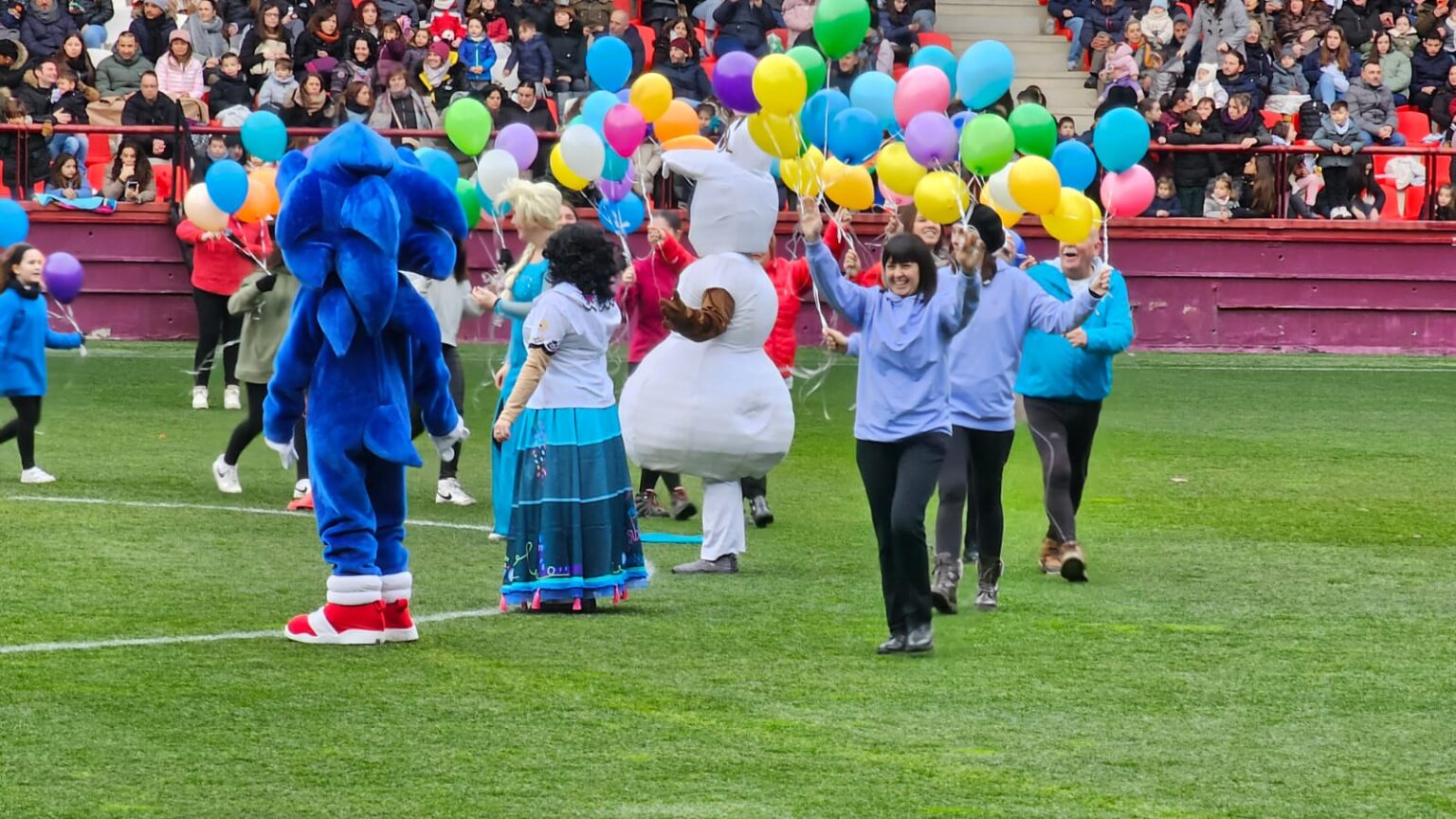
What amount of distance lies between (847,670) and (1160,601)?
2023mm

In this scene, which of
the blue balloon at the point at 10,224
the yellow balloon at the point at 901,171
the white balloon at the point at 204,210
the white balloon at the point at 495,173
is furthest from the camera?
the blue balloon at the point at 10,224

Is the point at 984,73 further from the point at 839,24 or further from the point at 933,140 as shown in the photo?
the point at 933,140

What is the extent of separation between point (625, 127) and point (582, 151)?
0.27m

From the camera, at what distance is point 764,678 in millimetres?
7094

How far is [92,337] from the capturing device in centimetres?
1989

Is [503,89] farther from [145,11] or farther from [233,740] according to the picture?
[233,740]

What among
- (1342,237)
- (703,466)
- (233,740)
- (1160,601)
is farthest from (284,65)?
(233,740)

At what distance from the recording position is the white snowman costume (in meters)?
9.30

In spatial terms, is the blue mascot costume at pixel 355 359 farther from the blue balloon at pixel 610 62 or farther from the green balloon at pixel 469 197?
the blue balloon at pixel 610 62

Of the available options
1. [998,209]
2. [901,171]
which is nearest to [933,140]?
[901,171]

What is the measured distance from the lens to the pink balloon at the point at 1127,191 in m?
9.12

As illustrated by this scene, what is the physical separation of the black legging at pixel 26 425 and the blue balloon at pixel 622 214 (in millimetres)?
3303

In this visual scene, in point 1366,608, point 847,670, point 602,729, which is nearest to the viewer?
point 602,729

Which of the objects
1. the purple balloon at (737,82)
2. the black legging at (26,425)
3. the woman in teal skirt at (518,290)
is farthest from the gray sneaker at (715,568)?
the black legging at (26,425)
